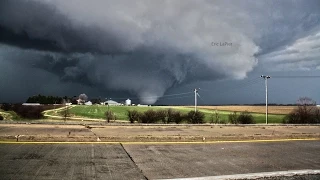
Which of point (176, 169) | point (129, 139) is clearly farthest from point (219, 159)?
point (129, 139)

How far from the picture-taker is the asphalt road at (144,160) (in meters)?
5.57

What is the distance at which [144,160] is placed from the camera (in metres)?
6.74

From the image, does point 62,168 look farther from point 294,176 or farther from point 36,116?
point 36,116

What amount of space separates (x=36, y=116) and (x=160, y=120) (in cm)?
4412

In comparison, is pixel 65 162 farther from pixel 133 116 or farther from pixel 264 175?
pixel 133 116

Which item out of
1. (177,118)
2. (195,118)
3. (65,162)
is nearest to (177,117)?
(177,118)

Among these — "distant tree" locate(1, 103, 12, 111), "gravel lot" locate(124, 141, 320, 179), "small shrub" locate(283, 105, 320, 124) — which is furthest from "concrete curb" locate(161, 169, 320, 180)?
"distant tree" locate(1, 103, 12, 111)

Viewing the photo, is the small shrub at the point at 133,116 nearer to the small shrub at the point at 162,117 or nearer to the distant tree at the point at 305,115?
the small shrub at the point at 162,117

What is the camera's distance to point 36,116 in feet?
263

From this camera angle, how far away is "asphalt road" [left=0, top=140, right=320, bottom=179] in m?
5.57

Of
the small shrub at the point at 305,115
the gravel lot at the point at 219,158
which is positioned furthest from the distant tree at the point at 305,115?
the gravel lot at the point at 219,158

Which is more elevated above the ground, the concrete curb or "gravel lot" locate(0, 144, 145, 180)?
"gravel lot" locate(0, 144, 145, 180)

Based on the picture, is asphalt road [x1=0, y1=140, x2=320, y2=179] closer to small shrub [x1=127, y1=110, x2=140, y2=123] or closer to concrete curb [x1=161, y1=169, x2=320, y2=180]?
concrete curb [x1=161, y1=169, x2=320, y2=180]

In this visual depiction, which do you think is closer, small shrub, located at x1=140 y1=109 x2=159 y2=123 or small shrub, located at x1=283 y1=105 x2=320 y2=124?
small shrub, located at x1=283 y1=105 x2=320 y2=124
